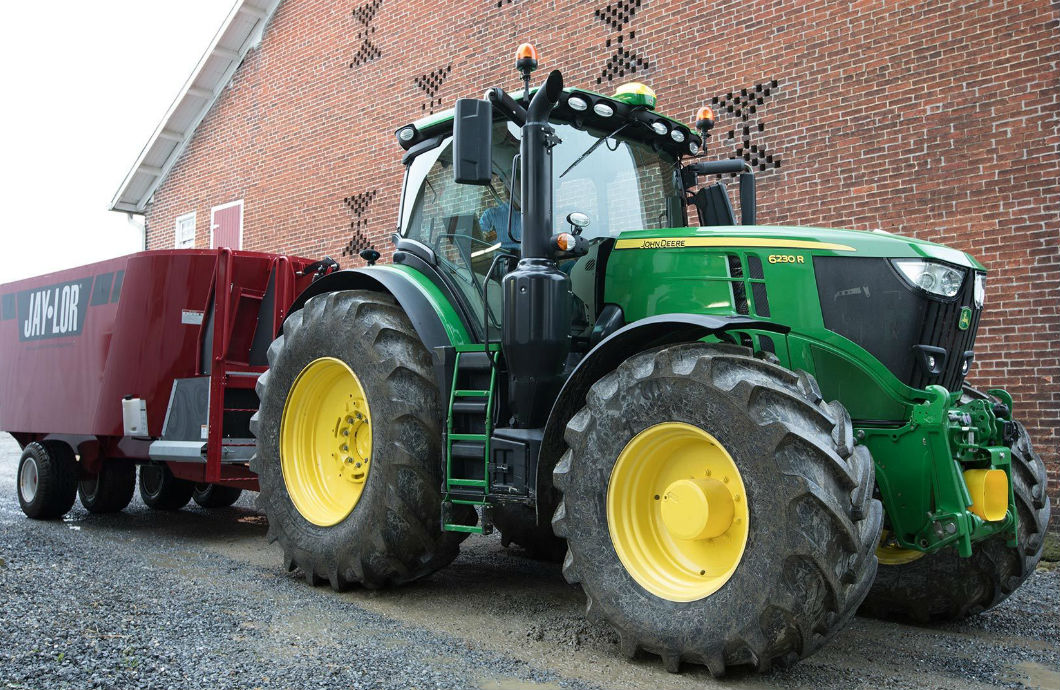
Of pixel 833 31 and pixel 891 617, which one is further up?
pixel 833 31

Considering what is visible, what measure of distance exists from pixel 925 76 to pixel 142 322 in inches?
268

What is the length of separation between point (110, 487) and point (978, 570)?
23.3ft

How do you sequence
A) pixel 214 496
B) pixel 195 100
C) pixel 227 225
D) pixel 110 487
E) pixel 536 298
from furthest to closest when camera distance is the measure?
pixel 195 100
pixel 227 225
pixel 214 496
pixel 110 487
pixel 536 298

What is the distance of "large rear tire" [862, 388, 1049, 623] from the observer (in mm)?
4430

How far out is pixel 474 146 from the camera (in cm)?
417

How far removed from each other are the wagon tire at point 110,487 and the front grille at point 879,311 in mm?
6604

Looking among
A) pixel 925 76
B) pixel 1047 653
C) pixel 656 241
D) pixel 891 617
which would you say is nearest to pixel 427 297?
pixel 656 241

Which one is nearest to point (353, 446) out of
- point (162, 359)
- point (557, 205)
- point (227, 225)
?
point (557, 205)

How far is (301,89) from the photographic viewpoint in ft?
47.6

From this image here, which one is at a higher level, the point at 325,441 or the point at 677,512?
the point at 325,441

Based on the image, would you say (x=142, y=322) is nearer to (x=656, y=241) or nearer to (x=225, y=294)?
(x=225, y=294)

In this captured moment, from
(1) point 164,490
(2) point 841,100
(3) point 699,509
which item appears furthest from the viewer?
(1) point 164,490

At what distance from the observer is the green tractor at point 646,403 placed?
343 centimetres

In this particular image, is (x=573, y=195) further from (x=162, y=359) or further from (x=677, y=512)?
(x=162, y=359)
